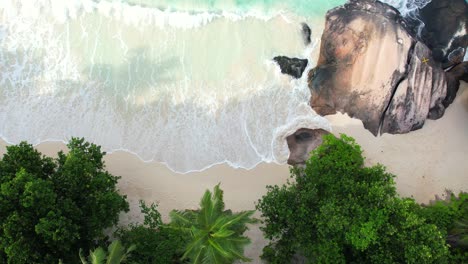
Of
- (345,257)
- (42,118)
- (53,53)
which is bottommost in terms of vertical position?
(345,257)

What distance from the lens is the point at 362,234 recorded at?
14453mm

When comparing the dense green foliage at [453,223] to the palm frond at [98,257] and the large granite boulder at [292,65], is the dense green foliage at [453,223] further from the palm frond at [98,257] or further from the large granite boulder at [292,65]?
the palm frond at [98,257]

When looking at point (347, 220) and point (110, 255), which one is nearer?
point (110, 255)

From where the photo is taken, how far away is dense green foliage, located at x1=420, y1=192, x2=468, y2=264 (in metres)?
15.6

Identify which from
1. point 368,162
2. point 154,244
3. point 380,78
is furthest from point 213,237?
point 380,78

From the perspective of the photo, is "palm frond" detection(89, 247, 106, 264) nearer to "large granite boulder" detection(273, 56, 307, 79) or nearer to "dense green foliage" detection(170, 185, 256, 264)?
"dense green foliage" detection(170, 185, 256, 264)

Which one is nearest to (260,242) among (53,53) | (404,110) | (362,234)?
(362,234)

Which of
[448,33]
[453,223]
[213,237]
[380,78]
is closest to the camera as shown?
[213,237]

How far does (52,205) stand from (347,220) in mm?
10077

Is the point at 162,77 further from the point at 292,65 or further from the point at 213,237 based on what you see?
the point at 213,237

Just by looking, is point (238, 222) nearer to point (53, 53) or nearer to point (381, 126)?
point (381, 126)

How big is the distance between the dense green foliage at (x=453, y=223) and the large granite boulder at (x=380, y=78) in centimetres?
432

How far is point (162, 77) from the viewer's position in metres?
20.1

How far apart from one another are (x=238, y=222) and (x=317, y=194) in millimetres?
3514
